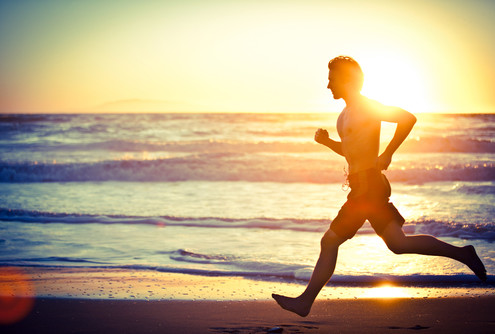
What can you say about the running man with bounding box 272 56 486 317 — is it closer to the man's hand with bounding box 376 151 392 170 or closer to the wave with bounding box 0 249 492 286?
the man's hand with bounding box 376 151 392 170

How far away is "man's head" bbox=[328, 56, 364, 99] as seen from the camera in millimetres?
3512

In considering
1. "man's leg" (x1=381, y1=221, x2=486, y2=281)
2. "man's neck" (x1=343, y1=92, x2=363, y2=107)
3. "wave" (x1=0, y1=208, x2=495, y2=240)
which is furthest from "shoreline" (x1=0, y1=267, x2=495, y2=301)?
"wave" (x1=0, y1=208, x2=495, y2=240)

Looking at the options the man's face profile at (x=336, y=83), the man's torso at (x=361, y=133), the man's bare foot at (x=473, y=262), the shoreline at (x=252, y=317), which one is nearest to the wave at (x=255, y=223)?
the shoreline at (x=252, y=317)

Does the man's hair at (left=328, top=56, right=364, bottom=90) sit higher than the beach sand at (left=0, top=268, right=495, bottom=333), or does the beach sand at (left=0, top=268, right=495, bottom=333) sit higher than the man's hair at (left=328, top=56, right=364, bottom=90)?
the man's hair at (left=328, top=56, right=364, bottom=90)

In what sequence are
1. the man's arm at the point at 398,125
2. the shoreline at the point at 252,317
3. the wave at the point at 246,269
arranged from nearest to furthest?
the man's arm at the point at 398,125, the shoreline at the point at 252,317, the wave at the point at 246,269

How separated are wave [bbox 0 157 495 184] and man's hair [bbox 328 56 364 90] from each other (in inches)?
516

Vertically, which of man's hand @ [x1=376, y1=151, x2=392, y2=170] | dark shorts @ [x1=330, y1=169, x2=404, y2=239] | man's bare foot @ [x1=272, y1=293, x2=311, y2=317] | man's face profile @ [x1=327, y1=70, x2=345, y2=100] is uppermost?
man's face profile @ [x1=327, y1=70, x2=345, y2=100]

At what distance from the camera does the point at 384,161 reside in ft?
11.1

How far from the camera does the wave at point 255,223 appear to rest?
801 cm

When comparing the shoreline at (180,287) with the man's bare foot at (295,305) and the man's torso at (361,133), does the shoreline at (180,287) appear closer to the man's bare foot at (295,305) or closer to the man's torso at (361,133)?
the man's bare foot at (295,305)

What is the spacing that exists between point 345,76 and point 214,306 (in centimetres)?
221

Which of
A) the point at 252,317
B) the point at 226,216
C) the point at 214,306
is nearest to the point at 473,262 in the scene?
the point at 252,317

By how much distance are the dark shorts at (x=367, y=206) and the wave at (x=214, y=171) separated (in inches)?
513

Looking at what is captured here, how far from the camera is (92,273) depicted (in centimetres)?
580
